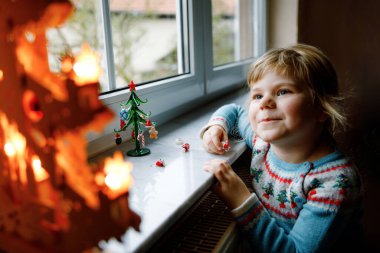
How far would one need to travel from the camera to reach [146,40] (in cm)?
147

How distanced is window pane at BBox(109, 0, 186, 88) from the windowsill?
196mm

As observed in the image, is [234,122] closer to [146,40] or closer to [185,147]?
[185,147]

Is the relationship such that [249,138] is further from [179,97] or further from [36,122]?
[36,122]

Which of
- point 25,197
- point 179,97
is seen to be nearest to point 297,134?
point 179,97

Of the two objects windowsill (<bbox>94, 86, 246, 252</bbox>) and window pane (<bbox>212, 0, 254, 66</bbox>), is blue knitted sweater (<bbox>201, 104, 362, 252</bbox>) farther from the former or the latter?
window pane (<bbox>212, 0, 254, 66</bbox>)

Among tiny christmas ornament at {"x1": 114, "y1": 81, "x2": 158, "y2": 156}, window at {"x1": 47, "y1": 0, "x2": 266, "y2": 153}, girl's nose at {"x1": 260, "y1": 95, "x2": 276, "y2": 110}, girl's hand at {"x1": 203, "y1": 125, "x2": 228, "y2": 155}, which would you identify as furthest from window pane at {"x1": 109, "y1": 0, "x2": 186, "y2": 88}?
girl's nose at {"x1": 260, "y1": 95, "x2": 276, "y2": 110}

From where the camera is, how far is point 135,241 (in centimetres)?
50

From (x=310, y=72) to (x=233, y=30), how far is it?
1.17 metres

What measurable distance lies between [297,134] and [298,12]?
3.82 feet

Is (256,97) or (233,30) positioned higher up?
(233,30)

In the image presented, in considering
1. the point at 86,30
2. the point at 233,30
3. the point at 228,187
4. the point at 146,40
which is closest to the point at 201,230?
the point at 228,187

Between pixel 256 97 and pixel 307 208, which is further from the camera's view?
pixel 256 97

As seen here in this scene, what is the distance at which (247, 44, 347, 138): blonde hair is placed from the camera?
2.77ft

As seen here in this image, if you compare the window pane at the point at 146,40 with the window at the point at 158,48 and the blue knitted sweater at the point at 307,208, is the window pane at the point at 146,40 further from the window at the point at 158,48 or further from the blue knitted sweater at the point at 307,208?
the blue knitted sweater at the point at 307,208
